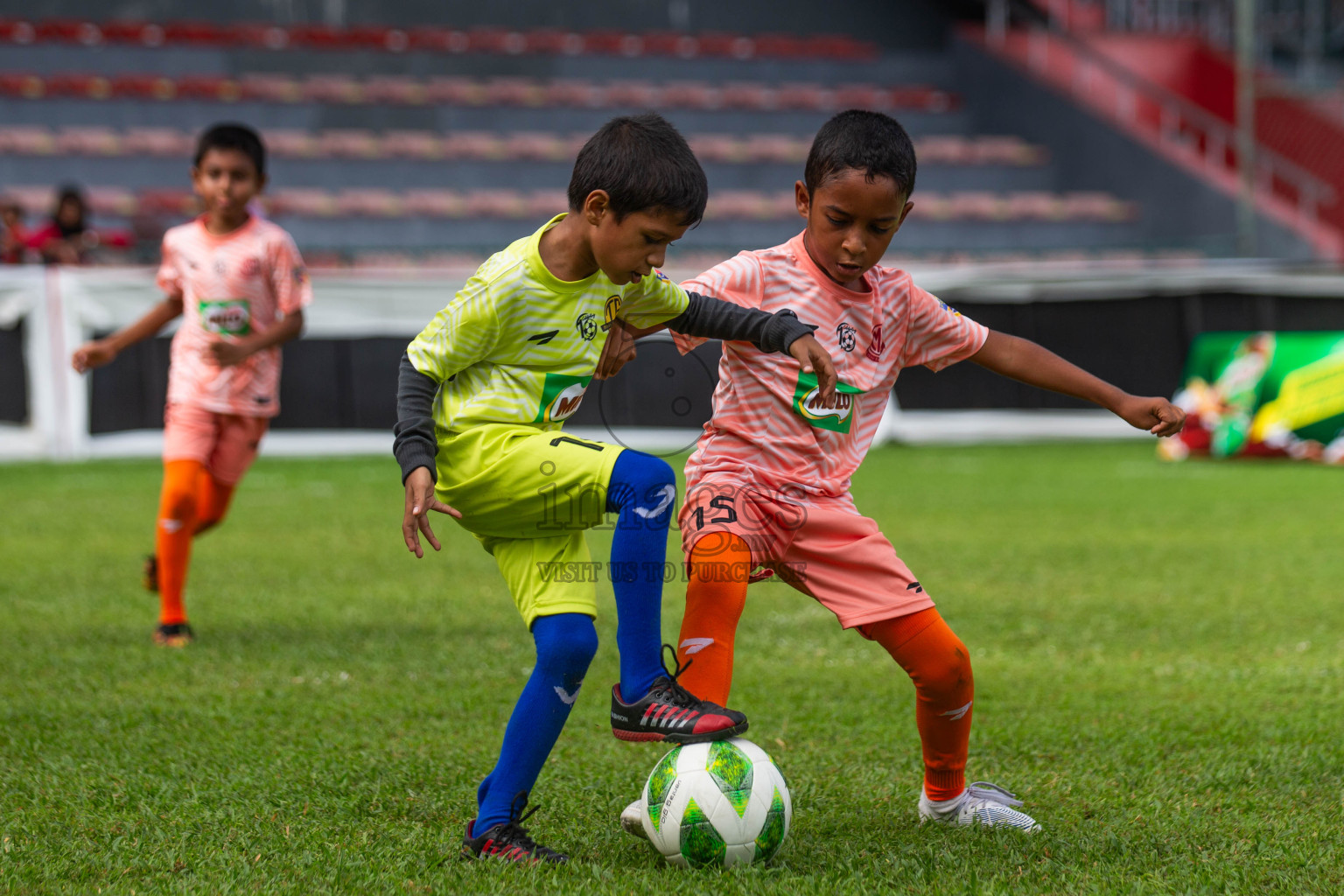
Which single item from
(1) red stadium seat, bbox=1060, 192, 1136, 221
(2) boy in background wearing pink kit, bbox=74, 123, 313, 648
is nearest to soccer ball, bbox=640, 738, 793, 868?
(2) boy in background wearing pink kit, bbox=74, 123, 313, 648

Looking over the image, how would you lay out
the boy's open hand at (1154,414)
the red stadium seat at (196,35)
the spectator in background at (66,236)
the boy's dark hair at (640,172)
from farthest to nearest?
the red stadium seat at (196,35), the spectator in background at (66,236), the boy's open hand at (1154,414), the boy's dark hair at (640,172)

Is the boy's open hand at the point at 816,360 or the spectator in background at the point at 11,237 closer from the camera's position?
the boy's open hand at the point at 816,360

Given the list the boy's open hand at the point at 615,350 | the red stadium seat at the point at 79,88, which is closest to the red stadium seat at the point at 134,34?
the red stadium seat at the point at 79,88

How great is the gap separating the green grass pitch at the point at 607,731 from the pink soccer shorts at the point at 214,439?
603 mm

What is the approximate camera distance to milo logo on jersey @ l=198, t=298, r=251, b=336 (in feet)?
16.6

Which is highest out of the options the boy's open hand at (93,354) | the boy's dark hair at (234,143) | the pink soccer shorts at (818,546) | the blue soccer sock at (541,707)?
the boy's dark hair at (234,143)

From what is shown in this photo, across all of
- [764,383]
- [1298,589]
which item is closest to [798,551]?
[764,383]

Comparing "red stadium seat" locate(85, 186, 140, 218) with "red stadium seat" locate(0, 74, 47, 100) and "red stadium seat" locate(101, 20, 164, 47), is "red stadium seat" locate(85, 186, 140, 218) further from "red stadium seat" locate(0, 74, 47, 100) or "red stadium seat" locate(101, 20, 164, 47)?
"red stadium seat" locate(101, 20, 164, 47)

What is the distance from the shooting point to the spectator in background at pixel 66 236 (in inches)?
492

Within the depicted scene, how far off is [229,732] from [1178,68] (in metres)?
21.2

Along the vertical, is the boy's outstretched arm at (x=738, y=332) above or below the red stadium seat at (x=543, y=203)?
below

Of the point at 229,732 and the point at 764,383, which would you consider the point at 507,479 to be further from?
the point at 229,732

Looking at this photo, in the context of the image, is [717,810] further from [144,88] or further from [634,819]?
[144,88]

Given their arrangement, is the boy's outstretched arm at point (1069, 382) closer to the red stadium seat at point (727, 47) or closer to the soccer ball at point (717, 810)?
the soccer ball at point (717, 810)
